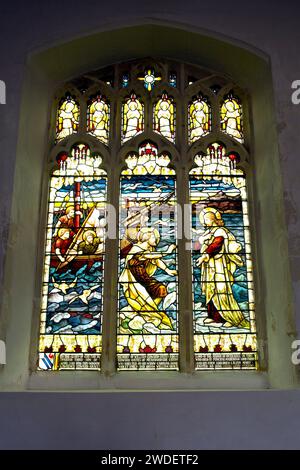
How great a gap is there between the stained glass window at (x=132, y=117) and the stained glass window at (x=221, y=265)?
62 centimetres

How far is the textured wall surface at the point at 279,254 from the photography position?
143 inches

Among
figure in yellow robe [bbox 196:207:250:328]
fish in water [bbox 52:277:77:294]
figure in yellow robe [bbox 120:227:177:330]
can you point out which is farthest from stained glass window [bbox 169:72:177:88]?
fish in water [bbox 52:277:77:294]

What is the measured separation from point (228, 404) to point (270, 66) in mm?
2757

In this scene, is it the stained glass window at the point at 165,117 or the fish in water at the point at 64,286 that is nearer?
the fish in water at the point at 64,286

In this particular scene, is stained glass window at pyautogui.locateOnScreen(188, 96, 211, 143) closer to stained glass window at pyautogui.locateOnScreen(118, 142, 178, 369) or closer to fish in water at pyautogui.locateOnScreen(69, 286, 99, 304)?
stained glass window at pyautogui.locateOnScreen(118, 142, 178, 369)

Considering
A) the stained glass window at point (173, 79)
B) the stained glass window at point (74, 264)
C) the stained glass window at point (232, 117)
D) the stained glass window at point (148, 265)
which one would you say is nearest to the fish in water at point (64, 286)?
the stained glass window at point (74, 264)

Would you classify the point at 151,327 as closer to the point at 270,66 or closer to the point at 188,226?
the point at 188,226

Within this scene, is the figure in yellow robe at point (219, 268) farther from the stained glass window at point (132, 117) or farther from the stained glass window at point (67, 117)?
the stained glass window at point (67, 117)

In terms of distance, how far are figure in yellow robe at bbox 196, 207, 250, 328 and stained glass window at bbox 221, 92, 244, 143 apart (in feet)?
2.54

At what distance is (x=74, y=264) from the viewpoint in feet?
15.8

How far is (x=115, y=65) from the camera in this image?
5508 millimetres

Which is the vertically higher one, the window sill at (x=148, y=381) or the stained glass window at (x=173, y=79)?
the stained glass window at (x=173, y=79)

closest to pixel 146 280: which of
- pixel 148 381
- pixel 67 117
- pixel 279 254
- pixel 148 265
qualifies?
pixel 148 265

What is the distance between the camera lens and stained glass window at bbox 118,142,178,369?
452 cm
